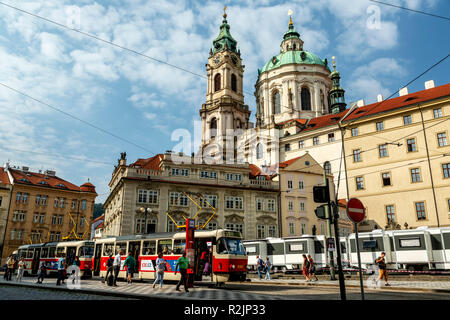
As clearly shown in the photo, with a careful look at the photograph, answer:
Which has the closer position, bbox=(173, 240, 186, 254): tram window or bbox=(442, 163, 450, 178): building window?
bbox=(173, 240, 186, 254): tram window

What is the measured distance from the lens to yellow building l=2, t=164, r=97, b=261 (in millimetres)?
52987

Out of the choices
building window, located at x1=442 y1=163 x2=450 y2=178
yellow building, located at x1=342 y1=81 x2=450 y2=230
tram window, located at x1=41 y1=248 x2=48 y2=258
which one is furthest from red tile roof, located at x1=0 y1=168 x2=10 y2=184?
building window, located at x1=442 y1=163 x2=450 y2=178

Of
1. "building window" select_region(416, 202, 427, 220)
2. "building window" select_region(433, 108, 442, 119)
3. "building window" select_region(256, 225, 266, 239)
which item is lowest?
"building window" select_region(256, 225, 266, 239)

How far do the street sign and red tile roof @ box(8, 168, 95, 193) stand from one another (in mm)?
57175

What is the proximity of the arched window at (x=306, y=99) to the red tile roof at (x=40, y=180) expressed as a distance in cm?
4696

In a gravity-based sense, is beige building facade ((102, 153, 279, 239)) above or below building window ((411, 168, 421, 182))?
below

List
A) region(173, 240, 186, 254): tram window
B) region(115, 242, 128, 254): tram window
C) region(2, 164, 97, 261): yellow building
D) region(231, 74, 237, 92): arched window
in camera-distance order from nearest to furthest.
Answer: region(173, 240, 186, 254): tram window < region(115, 242, 128, 254): tram window < region(2, 164, 97, 261): yellow building < region(231, 74, 237, 92): arched window

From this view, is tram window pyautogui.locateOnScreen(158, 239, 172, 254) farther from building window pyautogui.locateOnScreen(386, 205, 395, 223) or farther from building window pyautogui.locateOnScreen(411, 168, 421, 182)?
building window pyautogui.locateOnScreen(411, 168, 421, 182)

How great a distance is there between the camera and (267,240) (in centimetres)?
3203

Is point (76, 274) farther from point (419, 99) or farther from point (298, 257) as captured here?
point (419, 99)

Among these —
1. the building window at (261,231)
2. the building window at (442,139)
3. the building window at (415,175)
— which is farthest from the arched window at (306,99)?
the building window at (261,231)

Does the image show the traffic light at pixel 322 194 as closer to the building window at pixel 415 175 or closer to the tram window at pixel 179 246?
the tram window at pixel 179 246

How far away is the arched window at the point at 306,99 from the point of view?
75312 mm
